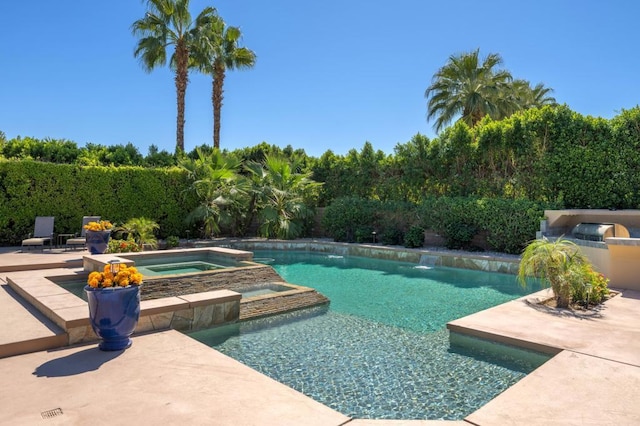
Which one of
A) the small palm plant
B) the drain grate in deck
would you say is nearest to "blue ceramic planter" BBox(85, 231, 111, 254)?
the drain grate in deck

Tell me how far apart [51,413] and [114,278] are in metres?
1.61

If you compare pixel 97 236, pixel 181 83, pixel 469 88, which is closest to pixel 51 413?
pixel 97 236

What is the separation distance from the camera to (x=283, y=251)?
15125 millimetres

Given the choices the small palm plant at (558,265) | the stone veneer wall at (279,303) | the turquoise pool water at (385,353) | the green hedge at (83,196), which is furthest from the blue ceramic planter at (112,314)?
the green hedge at (83,196)

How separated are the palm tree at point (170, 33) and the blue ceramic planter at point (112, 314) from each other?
1656 cm

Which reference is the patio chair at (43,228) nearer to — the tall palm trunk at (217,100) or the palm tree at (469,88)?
the tall palm trunk at (217,100)

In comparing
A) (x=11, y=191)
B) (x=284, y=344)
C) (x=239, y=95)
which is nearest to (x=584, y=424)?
(x=284, y=344)

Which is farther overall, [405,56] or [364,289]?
[405,56]

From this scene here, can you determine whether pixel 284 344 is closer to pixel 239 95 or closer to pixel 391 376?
pixel 391 376

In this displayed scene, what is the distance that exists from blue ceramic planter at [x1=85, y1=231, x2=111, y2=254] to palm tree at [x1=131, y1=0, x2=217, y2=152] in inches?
416

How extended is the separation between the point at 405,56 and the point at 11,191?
46.3 feet

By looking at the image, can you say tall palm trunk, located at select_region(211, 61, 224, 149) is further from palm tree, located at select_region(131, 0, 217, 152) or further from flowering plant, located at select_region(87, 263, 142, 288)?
flowering plant, located at select_region(87, 263, 142, 288)

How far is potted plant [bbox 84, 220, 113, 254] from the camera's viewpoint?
31.4 feet

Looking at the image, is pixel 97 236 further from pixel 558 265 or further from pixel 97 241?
pixel 558 265
